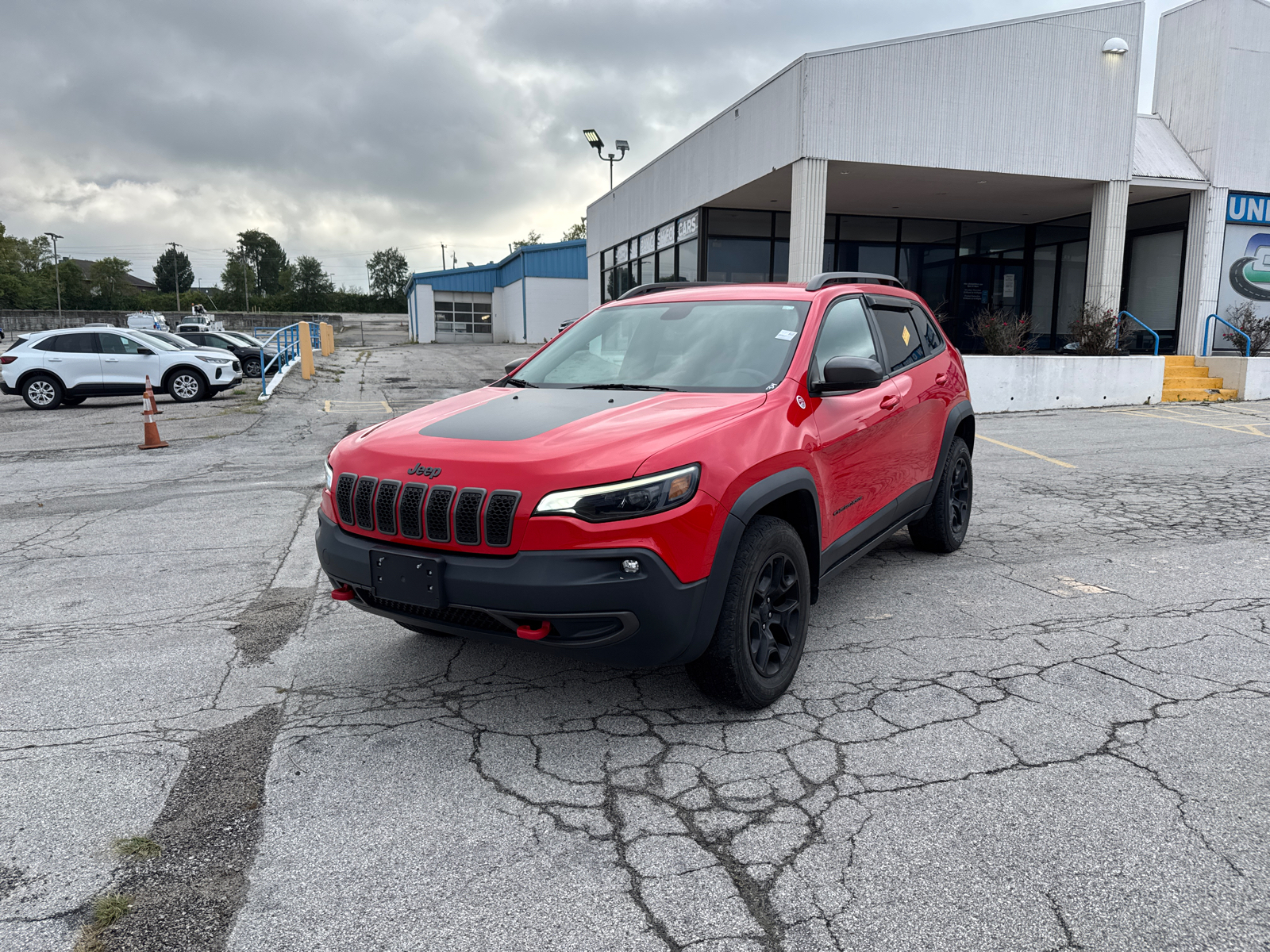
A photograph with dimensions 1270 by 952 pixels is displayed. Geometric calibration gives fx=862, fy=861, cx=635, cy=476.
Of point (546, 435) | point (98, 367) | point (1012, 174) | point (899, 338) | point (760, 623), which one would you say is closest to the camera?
point (546, 435)

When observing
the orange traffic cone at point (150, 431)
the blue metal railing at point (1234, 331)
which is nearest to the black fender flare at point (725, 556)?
the orange traffic cone at point (150, 431)

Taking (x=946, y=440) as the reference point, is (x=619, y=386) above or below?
above

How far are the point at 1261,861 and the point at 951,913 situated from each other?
1.01 metres

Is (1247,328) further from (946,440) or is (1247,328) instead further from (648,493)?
(648,493)

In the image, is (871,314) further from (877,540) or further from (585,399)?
(585,399)

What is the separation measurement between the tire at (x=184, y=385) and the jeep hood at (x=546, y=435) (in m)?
16.7

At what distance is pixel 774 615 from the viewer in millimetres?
3609

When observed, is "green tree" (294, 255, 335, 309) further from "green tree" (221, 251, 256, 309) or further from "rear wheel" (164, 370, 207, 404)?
"rear wheel" (164, 370, 207, 404)

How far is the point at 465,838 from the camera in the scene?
270cm

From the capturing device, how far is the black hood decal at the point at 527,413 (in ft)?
11.2

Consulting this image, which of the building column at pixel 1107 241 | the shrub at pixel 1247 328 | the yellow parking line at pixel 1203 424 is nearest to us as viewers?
the yellow parking line at pixel 1203 424

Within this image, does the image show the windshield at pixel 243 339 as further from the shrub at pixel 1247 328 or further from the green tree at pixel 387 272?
the green tree at pixel 387 272

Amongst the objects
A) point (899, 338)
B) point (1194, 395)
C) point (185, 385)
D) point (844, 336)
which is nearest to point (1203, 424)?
point (1194, 395)

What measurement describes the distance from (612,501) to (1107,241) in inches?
715
